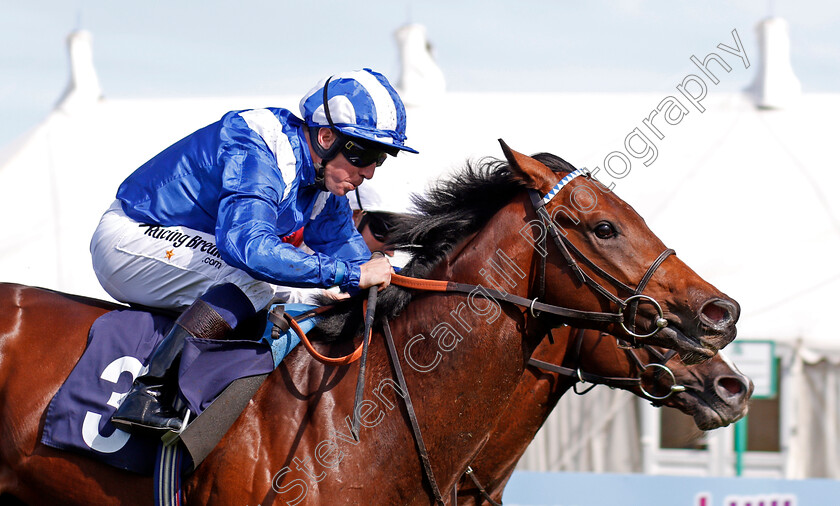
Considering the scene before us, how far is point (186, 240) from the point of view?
9.40 ft

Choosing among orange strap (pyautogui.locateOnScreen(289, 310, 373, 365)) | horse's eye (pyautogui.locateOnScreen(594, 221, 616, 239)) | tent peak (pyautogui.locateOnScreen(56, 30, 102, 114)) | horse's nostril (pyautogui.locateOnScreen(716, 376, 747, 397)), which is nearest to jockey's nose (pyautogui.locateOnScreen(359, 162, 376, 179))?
orange strap (pyautogui.locateOnScreen(289, 310, 373, 365))

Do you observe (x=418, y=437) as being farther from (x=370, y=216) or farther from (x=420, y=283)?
(x=370, y=216)

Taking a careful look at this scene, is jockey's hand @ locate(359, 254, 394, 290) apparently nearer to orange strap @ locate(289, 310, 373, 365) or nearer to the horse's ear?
orange strap @ locate(289, 310, 373, 365)

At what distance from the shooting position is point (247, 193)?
2566mm

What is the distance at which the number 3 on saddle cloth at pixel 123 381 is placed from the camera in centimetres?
256

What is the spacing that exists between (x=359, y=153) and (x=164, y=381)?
101 centimetres

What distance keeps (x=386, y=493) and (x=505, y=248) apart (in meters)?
0.90

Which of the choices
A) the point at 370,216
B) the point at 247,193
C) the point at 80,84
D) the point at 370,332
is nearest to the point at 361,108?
the point at 247,193

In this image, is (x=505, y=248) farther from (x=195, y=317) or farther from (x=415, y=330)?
(x=195, y=317)

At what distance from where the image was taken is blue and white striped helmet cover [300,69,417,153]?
2.76 meters

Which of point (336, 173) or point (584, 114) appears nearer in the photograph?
point (336, 173)

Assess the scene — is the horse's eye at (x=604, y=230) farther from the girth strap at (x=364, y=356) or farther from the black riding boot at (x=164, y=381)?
the black riding boot at (x=164, y=381)

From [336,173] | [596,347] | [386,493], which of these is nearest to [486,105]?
[596,347]

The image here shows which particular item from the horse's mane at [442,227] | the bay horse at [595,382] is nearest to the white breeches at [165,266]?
the horse's mane at [442,227]
